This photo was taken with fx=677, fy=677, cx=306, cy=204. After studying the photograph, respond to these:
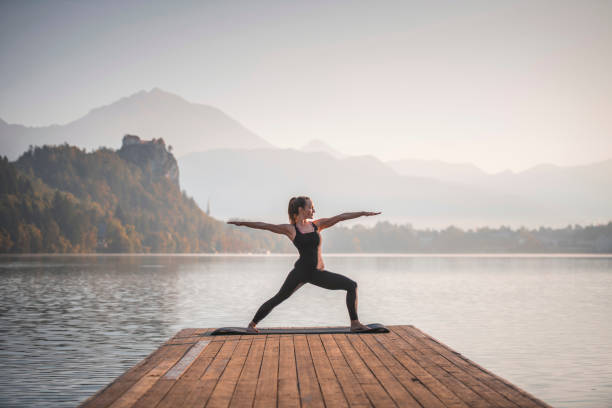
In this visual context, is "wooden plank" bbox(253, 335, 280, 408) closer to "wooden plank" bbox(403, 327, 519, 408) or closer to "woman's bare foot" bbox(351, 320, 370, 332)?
"woman's bare foot" bbox(351, 320, 370, 332)

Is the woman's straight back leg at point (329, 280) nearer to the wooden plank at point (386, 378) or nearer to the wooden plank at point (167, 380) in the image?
the wooden plank at point (386, 378)

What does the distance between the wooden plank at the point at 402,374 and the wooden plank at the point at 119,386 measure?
3129 mm

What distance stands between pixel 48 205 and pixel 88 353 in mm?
193028

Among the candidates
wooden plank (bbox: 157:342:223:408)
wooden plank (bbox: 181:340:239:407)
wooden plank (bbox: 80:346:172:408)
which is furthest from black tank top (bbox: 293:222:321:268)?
wooden plank (bbox: 80:346:172:408)

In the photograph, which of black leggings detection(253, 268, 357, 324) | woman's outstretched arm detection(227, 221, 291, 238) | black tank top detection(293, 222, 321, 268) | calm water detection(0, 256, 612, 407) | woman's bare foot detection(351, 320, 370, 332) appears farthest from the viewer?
woman's bare foot detection(351, 320, 370, 332)

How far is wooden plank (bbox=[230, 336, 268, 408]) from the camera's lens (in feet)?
22.6

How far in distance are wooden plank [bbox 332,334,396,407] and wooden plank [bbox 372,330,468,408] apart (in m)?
0.53

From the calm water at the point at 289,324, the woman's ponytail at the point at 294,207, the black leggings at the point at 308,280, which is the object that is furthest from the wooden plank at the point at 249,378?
the calm water at the point at 289,324

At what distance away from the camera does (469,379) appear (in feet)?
26.5

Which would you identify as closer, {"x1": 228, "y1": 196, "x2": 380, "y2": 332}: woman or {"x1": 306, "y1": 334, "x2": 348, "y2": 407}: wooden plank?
{"x1": 306, "y1": 334, "x2": 348, "y2": 407}: wooden plank

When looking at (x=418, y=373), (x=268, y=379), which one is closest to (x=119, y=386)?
(x=268, y=379)

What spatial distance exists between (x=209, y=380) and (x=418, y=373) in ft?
8.43

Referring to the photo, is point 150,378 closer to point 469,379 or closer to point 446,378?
point 446,378

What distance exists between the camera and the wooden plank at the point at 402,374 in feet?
22.6
